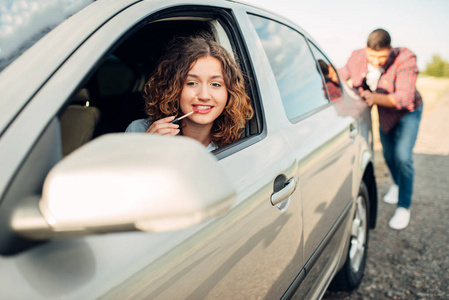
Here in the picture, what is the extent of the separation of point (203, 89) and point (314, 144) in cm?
63

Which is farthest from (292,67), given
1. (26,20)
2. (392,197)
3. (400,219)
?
(392,197)

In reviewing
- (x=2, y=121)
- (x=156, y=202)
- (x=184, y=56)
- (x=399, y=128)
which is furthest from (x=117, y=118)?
(x=399, y=128)

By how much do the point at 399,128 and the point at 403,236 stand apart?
1097 mm

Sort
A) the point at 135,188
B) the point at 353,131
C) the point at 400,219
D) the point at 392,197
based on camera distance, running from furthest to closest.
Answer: the point at 392,197 < the point at 400,219 < the point at 353,131 < the point at 135,188

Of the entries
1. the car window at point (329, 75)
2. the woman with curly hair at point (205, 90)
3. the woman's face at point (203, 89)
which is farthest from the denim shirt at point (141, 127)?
the car window at point (329, 75)

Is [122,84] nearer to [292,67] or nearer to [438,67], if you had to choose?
[292,67]

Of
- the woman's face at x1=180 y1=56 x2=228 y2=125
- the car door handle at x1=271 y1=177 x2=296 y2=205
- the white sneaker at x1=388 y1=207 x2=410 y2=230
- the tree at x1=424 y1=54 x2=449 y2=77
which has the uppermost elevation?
the woman's face at x1=180 y1=56 x2=228 y2=125

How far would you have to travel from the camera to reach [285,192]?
1434 mm

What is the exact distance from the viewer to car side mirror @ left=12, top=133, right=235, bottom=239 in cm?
57

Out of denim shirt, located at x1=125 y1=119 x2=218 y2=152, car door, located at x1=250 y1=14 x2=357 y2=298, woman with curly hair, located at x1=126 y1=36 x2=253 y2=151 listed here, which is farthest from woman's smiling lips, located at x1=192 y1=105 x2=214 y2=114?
car door, located at x1=250 y1=14 x2=357 y2=298

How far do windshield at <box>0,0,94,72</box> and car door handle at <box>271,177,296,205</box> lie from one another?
0.88 meters

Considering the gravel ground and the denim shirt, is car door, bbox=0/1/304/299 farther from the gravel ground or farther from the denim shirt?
the gravel ground

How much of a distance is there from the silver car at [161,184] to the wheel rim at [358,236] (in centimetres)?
59

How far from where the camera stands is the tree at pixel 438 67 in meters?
81.9
